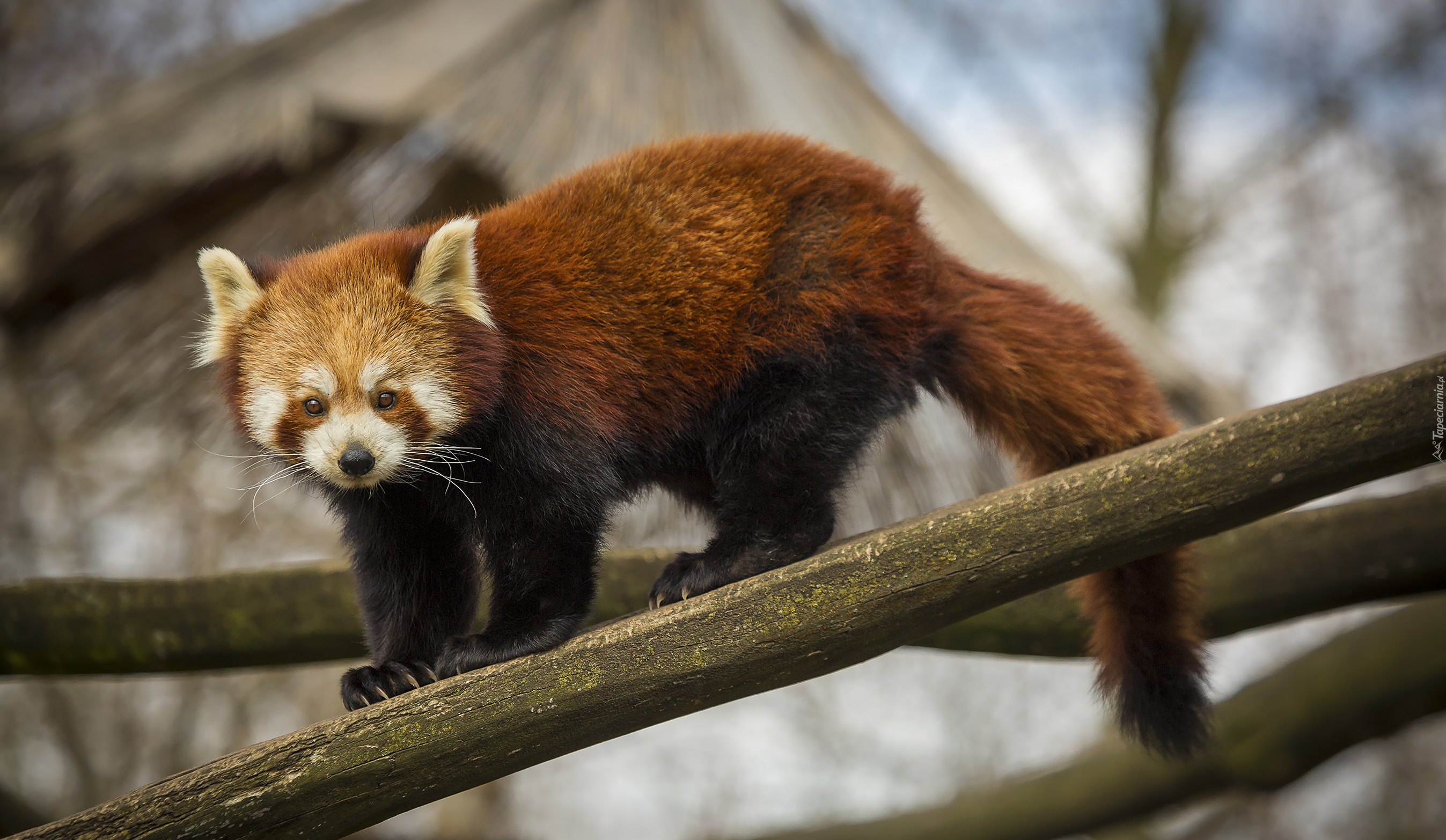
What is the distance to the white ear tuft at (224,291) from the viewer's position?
2314mm

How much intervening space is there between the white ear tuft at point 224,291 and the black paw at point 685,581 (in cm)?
120

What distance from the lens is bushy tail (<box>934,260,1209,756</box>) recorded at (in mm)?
2584

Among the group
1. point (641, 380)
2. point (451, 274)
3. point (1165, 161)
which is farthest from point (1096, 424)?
point (1165, 161)

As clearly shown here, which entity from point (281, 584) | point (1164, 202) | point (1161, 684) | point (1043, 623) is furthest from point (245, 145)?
point (1164, 202)

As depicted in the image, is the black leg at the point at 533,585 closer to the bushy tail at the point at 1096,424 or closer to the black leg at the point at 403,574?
the black leg at the point at 403,574

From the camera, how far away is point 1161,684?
2570 millimetres

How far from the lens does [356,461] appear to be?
2086 millimetres

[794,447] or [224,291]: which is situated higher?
[224,291]

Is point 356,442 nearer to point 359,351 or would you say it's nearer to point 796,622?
point 359,351

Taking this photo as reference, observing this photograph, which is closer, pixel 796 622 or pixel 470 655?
pixel 796 622

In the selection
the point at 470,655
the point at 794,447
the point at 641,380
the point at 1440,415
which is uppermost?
the point at 1440,415

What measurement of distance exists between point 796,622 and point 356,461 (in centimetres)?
100

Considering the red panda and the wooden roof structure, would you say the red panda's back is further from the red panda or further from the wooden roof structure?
the wooden roof structure

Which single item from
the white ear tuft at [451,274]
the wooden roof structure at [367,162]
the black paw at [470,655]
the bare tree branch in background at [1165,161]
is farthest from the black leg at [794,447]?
the bare tree branch in background at [1165,161]
